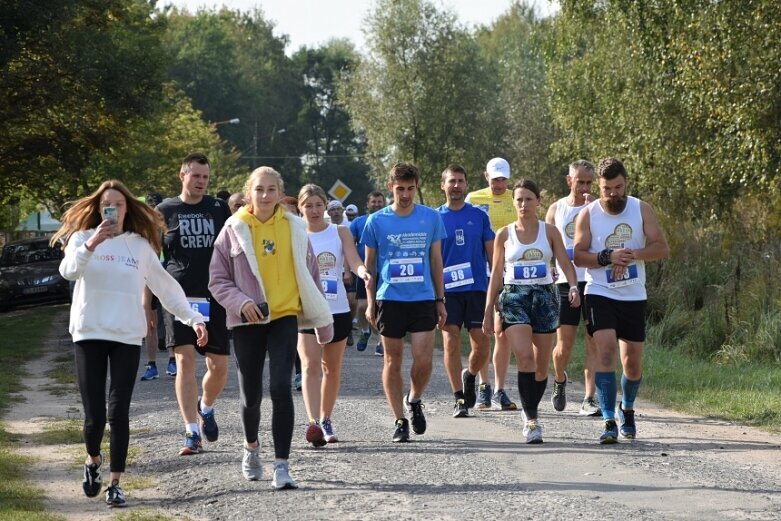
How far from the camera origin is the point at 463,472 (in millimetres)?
8875

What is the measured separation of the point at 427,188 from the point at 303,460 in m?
59.4

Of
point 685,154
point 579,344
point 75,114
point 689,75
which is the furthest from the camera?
point 75,114

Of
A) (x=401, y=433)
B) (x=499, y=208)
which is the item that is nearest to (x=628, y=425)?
(x=401, y=433)

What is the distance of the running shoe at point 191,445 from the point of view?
996 cm

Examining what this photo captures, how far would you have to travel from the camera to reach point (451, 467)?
29.8 ft

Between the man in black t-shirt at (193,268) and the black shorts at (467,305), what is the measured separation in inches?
104

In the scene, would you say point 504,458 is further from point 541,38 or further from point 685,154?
point 541,38

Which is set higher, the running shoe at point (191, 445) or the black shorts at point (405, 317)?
the black shorts at point (405, 317)

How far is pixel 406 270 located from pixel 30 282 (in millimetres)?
25337

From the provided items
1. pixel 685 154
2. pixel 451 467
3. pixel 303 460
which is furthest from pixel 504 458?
pixel 685 154

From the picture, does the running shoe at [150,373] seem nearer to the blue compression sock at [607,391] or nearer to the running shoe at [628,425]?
the blue compression sock at [607,391]

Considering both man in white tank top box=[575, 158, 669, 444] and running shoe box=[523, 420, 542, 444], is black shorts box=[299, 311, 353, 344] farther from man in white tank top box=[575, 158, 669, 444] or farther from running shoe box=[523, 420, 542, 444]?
man in white tank top box=[575, 158, 669, 444]

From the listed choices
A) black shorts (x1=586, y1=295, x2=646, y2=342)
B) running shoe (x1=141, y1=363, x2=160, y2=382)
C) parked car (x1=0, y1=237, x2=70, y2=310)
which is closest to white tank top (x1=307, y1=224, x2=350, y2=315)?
black shorts (x1=586, y1=295, x2=646, y2=342)

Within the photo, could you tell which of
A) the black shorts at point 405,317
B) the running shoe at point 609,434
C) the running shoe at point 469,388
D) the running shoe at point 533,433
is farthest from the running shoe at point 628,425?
the running shoe at point 469,388
